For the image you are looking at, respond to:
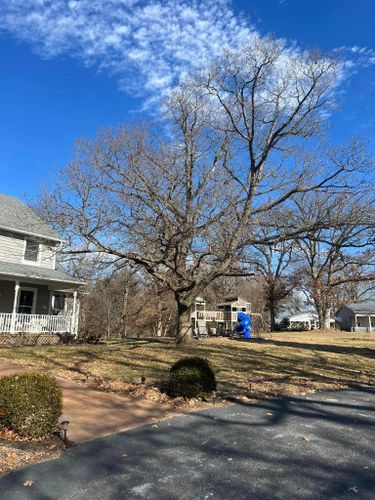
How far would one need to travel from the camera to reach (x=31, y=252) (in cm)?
2250

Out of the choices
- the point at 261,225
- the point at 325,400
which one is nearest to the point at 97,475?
the point at 325,400

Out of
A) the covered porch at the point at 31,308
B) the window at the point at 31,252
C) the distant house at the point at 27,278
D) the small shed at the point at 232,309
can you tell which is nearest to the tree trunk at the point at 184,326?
the covered porch at the point at 31,308

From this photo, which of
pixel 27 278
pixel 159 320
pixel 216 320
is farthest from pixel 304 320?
pixel 27 278

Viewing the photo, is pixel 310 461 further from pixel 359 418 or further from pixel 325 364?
pixel 325 364

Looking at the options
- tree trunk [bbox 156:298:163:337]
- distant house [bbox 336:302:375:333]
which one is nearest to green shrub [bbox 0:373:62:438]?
tree trunk [bbox 156:298:163:337]

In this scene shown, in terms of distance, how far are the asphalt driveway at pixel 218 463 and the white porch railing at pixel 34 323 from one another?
1460 cm

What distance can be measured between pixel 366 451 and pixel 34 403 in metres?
4.32

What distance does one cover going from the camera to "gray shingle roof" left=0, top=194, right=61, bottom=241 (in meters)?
21.3

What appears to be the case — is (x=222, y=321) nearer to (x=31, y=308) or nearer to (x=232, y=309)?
(x=232, y=309)

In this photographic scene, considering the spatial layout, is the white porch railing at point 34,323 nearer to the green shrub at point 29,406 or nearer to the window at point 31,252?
the window at point 31,252

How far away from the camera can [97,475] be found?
464cm

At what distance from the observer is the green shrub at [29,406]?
5.66 m

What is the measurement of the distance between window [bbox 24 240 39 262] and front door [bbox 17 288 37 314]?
1.57m

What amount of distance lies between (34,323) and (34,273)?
7.62 ft
